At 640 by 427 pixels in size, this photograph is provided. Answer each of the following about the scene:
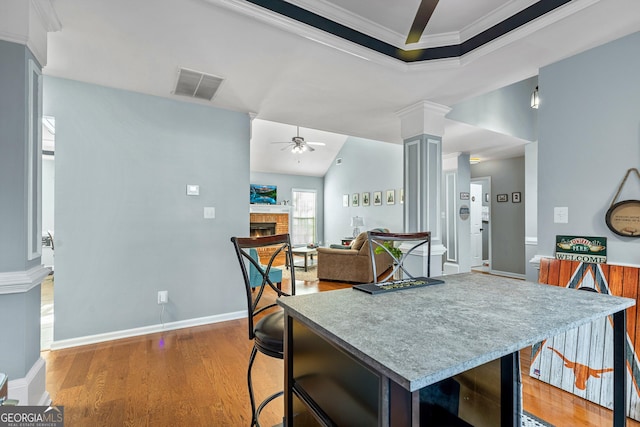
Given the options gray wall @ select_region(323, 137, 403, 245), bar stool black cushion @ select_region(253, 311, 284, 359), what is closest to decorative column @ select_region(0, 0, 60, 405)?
bar stool black cushion @ select_region(253, 311, 284, 359)

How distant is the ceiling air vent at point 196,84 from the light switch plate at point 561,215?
117 inches

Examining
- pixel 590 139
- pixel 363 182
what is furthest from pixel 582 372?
pixel 363 182

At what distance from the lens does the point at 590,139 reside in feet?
6.75

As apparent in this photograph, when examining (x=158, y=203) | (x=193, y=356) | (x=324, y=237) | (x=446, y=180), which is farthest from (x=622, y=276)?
(x=324, y=237)

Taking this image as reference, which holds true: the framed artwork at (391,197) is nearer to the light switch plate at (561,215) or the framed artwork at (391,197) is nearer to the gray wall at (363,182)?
the gray wall at (363,182)

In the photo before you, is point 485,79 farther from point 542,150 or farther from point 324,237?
point 324,237

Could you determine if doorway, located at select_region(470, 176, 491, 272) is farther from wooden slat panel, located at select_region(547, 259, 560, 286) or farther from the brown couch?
wooden slat panel, located at select_region(547, 259, 560, 286)

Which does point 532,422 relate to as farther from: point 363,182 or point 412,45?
point 363,182

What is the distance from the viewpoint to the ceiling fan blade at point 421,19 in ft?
6.55

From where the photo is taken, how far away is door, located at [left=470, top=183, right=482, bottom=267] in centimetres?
633

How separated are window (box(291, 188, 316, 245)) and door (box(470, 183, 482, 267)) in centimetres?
488

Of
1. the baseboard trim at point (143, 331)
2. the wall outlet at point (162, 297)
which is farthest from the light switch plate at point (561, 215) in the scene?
the wall outlet at point (162, 297)

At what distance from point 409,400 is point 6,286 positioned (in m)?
2.04

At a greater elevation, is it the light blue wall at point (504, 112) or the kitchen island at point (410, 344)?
the light blue wall at point (504, 112)
